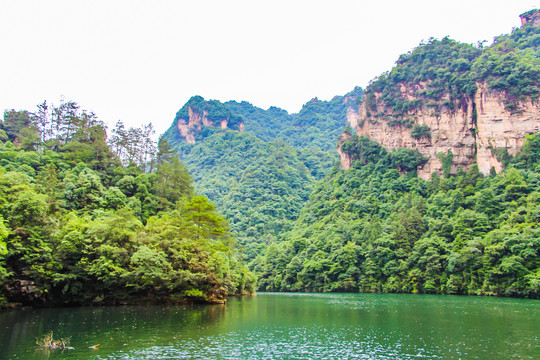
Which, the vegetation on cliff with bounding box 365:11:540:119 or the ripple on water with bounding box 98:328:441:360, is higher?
the vegetation on cliff with bounding box 365:11:540:119

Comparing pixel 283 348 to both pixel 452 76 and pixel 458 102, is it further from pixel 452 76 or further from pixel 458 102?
pixel 452 76

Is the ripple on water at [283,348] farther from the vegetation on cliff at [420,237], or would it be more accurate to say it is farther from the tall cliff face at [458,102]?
the tall cliff face at [458,102]

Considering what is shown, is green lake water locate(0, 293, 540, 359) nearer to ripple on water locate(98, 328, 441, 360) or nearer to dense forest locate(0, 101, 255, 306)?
ripple on water locate(98, 328, 441, 360)

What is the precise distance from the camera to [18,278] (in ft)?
126

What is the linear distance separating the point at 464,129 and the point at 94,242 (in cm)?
9518

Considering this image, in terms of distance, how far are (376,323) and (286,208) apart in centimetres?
11954

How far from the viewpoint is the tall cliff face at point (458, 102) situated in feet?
307

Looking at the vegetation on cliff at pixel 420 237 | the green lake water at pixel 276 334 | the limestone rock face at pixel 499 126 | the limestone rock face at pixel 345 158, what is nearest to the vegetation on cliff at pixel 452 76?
the limestone rock face at pixel 499 126

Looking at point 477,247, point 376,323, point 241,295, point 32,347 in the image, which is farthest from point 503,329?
point 241,295

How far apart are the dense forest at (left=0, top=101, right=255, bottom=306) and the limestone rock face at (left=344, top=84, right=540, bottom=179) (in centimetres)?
6682

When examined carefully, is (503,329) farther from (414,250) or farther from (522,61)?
(522,61)

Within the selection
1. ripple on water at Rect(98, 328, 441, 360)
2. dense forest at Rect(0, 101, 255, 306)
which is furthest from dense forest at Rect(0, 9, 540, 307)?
ripple on water at Rect(98, 328, 441, 360)

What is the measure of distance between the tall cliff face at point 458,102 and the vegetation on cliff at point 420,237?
629 cm

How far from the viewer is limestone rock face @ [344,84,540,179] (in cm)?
9231
